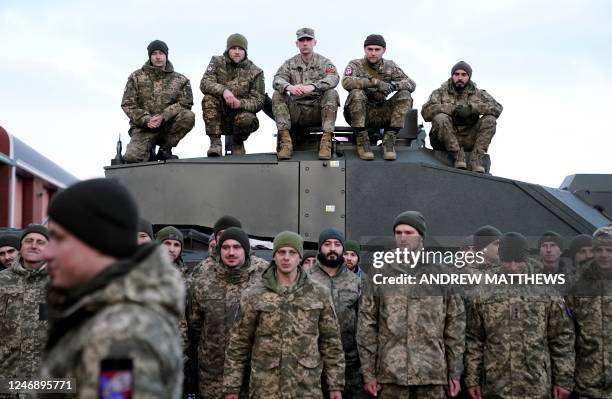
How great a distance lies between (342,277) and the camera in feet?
21.0

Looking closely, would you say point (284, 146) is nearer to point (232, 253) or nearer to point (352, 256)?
point (352, 256)

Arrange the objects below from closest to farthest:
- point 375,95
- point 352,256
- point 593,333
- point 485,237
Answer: point 593,333 < point 485,237 < point 352,256 < point 375,95

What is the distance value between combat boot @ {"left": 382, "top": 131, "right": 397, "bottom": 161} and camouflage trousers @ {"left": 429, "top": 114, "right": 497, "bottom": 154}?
50 centimetres

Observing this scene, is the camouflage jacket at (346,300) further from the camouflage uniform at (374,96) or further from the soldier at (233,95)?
the soldier at (233,95)

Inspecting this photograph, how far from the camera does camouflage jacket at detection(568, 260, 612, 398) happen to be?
6.01 m

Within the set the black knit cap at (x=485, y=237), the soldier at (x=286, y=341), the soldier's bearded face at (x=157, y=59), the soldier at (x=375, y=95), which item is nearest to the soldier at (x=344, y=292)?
the soldier at (x=286, y=341)

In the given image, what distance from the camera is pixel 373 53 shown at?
326 inches

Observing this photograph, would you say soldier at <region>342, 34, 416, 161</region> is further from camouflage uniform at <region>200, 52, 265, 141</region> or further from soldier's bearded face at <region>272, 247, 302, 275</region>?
soldier's bearded face at <region>272, 247, 302, 275</region>

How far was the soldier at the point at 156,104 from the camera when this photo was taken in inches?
329

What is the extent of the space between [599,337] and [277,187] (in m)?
3.15

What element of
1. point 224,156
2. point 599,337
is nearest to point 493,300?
point 599,337

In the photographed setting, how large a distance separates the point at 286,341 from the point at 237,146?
11.8 ft

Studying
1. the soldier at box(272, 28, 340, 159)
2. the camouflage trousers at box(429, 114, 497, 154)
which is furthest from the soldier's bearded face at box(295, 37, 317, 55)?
the camouflage trousers at box(429, 114, 497, 154)

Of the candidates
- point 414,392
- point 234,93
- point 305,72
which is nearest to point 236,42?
point 234,93
